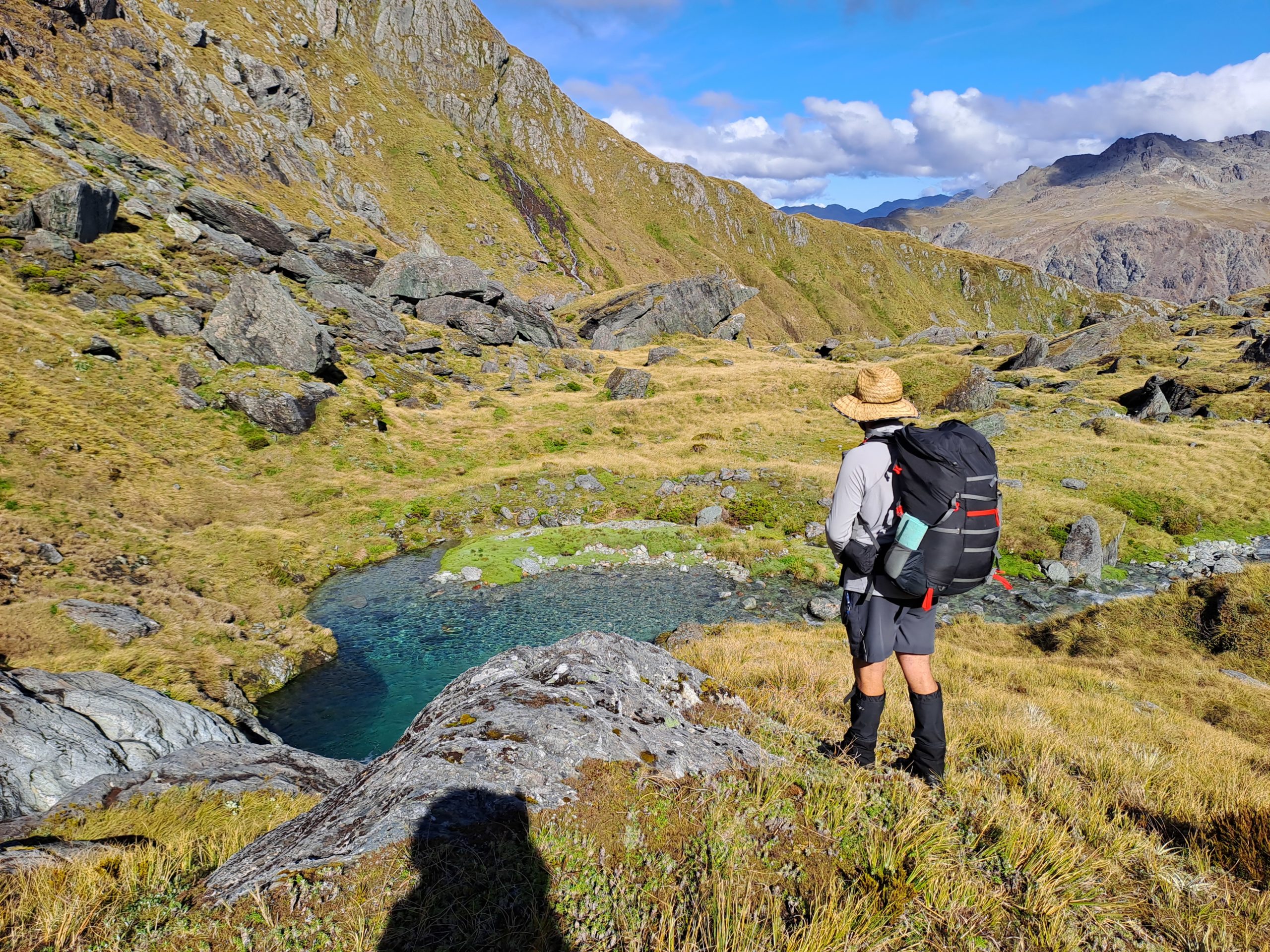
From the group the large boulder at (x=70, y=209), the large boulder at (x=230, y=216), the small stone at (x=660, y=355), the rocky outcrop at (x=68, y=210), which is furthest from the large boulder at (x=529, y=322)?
the rocky outcrop at (x=68, y=210)

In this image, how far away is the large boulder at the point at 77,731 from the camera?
686 centimetres

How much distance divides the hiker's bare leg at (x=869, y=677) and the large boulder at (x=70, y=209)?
4937 centimetres

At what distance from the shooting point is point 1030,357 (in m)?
67.9

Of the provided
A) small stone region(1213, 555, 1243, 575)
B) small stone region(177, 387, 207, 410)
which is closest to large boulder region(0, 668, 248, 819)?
small stone region(177, 387, 207, 410)

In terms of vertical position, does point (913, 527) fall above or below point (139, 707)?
above

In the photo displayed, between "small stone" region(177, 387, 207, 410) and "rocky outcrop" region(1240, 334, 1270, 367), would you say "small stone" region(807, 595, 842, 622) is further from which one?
"rocky outcrop" region(1240, 334, 1270, 367)

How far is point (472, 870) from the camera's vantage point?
399 cm

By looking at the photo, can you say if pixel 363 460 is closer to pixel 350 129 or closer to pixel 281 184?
pixel 281 184

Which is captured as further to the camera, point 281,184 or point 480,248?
point 480,248

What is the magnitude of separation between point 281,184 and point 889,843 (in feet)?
367

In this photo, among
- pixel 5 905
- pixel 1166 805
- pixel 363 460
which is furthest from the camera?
pixel 363 460

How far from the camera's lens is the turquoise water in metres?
14.2

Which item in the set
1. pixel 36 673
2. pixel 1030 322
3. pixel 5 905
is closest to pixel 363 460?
pixel 36 673

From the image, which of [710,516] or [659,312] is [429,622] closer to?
[710,516]
